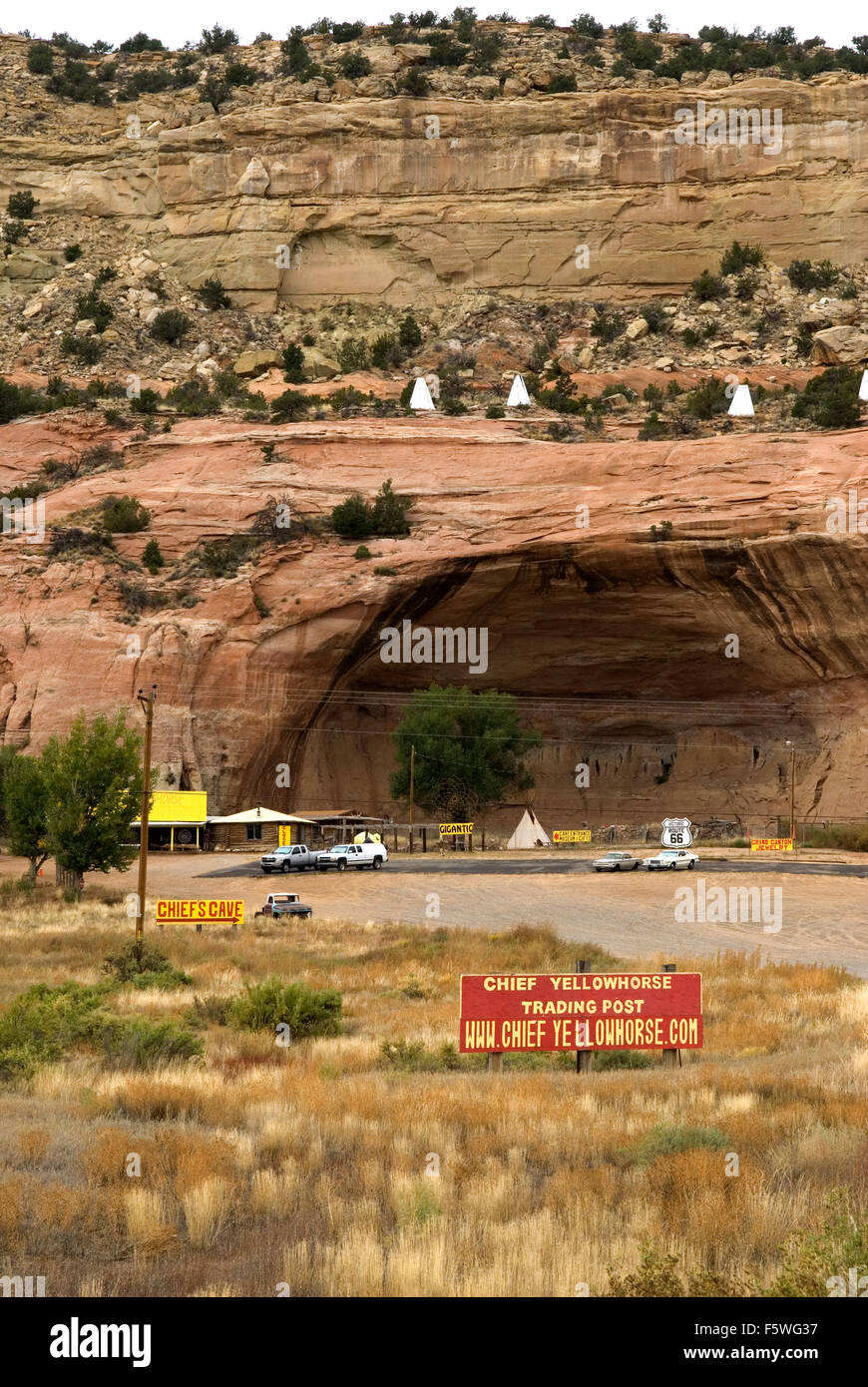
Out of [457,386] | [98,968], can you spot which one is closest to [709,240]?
[457,386]

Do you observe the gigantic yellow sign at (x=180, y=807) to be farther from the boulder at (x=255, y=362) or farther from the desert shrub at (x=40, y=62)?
the desert shrub at (x=40, y=62)

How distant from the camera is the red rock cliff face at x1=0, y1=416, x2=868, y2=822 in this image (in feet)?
161

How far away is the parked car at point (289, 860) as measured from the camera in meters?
43.9

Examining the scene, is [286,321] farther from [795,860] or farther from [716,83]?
[795,860]

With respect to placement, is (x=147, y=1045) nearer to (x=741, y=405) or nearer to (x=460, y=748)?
(x=460, y=748)

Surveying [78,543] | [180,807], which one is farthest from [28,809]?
[78,543]

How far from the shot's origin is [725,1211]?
30.0ft

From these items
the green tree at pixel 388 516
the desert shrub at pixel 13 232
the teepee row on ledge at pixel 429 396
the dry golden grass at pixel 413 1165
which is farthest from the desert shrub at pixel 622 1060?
the desert shrub at pixel 13 232

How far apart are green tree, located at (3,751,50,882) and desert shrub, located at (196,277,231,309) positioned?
146 feet

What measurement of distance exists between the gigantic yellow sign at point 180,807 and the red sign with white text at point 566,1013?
33.8m

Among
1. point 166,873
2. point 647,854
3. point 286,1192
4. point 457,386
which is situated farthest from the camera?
point 457,386

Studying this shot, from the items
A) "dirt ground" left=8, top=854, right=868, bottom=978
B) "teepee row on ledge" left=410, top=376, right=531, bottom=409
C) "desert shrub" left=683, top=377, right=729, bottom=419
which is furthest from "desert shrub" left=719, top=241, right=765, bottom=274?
"dirt ground" left=8, top=854, right=868, bottom=978

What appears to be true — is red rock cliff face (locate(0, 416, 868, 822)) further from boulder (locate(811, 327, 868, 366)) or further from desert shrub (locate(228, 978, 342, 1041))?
desert shrub (locate(228, 978, 342, 1041))

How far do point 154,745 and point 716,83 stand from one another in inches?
2323
